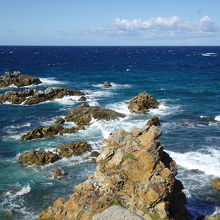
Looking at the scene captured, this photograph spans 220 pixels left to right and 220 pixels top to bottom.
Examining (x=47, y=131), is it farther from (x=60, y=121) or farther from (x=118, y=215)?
(x=118, y=215)

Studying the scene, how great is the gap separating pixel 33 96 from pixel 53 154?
36570 mm

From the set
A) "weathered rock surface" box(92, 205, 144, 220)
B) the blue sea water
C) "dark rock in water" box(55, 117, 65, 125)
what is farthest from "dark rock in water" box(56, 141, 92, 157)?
"weathered rock surface" box(92, 205, 144, 220)

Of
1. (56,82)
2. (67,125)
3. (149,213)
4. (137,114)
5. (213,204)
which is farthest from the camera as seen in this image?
(56,82)

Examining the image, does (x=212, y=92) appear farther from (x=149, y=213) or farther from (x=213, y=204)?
(x=149, y=213)

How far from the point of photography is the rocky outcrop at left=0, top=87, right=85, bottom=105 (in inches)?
2926

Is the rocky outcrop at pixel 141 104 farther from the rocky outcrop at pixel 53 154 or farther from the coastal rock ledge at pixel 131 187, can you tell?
the coastal rock ledge at pixel 131 187

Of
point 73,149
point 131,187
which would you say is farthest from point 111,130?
point 131,187

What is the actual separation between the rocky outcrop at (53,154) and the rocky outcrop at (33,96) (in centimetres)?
3118

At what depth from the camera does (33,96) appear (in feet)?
250

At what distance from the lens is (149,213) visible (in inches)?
901

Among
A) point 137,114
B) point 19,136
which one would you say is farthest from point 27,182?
point 137,114

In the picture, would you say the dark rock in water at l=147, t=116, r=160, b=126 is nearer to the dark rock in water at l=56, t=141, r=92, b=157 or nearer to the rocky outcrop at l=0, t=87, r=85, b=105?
the dark rock in water at l=56, t=141, r=92, b=157

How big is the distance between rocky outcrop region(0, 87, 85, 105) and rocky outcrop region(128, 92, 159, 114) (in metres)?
19.5

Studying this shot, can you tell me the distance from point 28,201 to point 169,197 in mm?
14695
